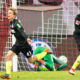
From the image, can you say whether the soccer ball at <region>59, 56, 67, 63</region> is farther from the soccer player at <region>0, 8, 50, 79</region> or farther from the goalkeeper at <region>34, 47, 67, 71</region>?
the soccer player at <region>0, 8, 50, 79</region>

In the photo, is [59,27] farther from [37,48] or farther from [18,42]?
[18,42]

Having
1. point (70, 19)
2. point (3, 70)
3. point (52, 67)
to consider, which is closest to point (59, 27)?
point (70, 19)

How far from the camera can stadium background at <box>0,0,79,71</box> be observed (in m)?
12.5

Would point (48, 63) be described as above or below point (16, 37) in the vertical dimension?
below

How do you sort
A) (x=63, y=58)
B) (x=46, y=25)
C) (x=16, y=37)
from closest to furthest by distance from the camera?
1. (x=16, y=37)
2. (x=63, y=58)
3. (x=46, y=25)

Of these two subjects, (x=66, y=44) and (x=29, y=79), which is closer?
(x=29, y=79)

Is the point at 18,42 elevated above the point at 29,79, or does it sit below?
above

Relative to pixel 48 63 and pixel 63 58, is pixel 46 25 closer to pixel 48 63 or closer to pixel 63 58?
pixel 63 58

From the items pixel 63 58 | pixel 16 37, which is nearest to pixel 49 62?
pixel 63 58

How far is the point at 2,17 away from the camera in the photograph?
12391 millimetres

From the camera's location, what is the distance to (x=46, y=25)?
41.1 feet

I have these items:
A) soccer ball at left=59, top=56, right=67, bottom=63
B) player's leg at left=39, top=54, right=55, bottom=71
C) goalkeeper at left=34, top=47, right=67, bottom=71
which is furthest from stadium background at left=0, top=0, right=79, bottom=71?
player's leg at left=39, top=54, right=55, bottom=71

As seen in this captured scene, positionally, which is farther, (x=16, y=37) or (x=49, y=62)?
(x=49, y=62)

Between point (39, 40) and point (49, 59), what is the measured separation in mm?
820
